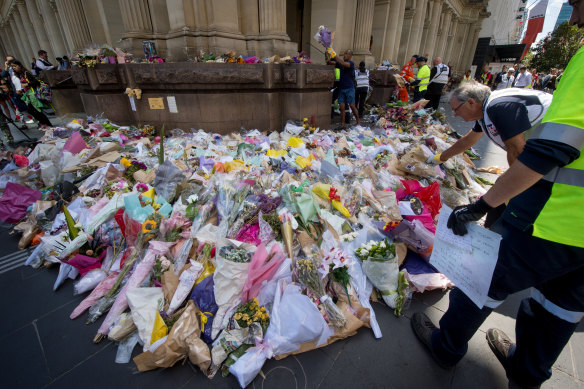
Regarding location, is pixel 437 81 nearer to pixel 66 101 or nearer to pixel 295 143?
pixel 295 143

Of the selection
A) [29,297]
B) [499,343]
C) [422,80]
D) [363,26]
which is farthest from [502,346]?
[363,26]

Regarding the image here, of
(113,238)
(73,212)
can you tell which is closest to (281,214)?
(113,238)

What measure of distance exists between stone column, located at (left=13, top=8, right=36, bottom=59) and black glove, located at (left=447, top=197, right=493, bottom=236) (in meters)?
29.0

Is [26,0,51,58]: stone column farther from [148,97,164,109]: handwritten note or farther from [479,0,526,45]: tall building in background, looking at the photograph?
[479,0,526,45]: tall building in background

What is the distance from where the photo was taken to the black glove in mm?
1179

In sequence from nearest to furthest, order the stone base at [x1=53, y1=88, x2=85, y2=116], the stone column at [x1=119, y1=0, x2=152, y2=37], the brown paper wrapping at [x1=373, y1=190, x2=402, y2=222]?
the brown paper wrapping at [x1=373, y1=190, x2=402, y2=222], the stone column at [x1=119, y1=0, x2=152, y2=37], the stone base at [x1=53, y1=88, x2=85, y2=116]

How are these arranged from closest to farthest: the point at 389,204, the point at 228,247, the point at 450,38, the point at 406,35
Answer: the point at 228,247 → the point at 389,204 → the point at 406,35 → the point at 450,38

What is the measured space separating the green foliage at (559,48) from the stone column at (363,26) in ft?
113

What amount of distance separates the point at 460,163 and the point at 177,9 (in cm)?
589

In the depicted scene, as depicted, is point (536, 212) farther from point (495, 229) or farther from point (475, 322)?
point (475, 322)

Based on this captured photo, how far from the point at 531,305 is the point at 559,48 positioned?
45432 mm

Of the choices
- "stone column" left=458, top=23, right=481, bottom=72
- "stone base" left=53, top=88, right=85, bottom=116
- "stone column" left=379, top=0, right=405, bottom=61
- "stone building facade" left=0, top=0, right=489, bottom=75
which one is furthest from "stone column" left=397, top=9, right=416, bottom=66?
"stone column" left=458, top=23, right=481, bottom=72

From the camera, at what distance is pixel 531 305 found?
1342 mm

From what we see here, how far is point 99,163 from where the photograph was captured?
3514mm
